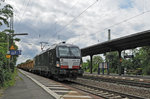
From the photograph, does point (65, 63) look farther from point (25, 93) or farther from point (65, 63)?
point (25, 93)

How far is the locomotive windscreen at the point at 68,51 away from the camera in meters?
16.1

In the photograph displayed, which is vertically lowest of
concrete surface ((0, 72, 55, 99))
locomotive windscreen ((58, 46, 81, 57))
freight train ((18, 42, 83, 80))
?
concrete surface ((0, 72, 55, 99))

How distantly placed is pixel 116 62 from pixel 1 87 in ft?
123

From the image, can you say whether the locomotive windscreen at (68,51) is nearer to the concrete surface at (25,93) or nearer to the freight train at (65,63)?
the freight train at (65,63)

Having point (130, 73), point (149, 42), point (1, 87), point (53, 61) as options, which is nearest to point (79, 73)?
point (53, 61)

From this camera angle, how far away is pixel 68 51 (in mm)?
16469

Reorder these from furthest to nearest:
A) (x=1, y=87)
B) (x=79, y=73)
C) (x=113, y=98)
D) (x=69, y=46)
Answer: (x=69, y=46)
(x=79, y=73)
(x=1, y=87)
(x=113, y=98)

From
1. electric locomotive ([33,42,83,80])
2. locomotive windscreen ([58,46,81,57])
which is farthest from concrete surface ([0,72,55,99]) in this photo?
locomotive windscreen ([58,46,81,57])

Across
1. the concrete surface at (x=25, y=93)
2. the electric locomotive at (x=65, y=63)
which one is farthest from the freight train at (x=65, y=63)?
the concrete surface at (x=25, y=93)

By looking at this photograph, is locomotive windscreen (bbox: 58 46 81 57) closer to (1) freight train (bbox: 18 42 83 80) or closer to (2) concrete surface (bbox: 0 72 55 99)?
(1) freight train (bbox: 18 42 83 80)

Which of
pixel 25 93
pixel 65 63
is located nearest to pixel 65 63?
pixel 65 63

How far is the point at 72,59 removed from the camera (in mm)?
15891

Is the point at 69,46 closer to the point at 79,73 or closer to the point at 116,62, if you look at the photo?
the point at 79,73

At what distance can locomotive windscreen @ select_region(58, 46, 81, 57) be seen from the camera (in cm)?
1606
